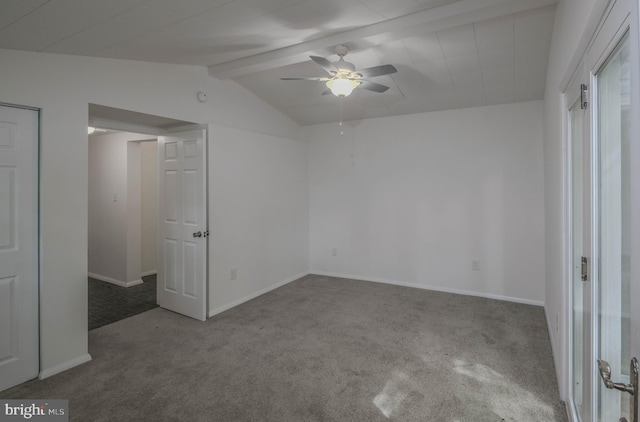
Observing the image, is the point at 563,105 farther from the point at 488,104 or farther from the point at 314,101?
the point at 314,101

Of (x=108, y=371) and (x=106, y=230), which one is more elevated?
(x=106, y=230)

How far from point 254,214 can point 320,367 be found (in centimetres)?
230

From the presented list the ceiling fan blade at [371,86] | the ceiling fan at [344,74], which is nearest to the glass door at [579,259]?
the ceiling fan at [344,74]

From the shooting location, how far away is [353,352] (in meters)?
2.93

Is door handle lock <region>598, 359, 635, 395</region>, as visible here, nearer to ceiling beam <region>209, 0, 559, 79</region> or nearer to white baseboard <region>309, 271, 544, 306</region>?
ceiling beam <region>209, 0, 559, 79</region>

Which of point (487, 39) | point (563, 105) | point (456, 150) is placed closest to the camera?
point (563, 105)

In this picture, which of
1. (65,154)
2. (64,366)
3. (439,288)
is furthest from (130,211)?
(439,288)

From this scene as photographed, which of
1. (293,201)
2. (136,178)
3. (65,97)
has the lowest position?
(293,201)

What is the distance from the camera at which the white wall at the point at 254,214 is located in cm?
390

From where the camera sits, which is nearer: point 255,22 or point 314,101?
point 255,22

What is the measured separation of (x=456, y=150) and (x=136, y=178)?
465 centimetres

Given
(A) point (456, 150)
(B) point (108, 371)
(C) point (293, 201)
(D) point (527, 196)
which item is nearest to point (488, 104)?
(A) point (456, 150)

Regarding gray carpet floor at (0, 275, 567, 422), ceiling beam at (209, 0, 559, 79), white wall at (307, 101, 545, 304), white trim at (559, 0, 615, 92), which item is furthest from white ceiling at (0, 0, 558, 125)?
gray carpet floor at (0, 275, 567, 422)

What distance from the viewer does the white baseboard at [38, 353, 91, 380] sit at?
2547mm
